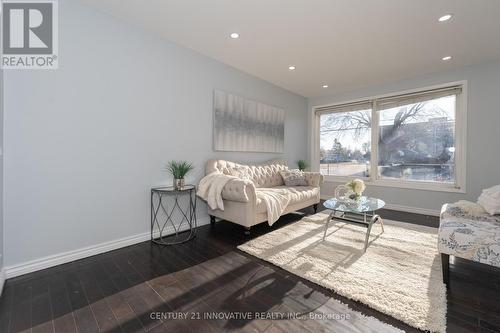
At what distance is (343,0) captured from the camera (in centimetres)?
202

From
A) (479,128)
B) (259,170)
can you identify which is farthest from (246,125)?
(479,128)

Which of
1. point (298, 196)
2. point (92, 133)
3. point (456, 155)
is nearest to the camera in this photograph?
point (92, 133)

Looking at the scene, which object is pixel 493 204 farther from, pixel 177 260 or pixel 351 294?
pixel 177 260

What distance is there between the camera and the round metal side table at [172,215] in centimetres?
258

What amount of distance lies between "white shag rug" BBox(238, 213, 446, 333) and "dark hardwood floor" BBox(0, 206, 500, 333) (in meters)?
0.09

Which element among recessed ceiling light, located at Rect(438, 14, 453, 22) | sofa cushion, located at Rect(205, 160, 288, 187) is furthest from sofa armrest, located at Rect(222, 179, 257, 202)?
recessed ceiling light, located at Rect(438, 14, 453, 22)

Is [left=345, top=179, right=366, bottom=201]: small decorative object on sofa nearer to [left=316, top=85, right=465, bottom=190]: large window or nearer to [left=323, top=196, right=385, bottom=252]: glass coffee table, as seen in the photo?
[left=323, top=196, right=385, bottom=252]: glass coffee table

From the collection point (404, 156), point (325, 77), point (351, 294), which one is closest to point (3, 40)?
point (351, 294)

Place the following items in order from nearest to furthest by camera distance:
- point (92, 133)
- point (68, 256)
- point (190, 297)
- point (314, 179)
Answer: point (190, 297)
point (68, 256)
point (92, 133)
point (314, 179)

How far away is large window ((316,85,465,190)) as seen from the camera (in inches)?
144

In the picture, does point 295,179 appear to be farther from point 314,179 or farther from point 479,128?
point 479,128

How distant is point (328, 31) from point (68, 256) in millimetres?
3691

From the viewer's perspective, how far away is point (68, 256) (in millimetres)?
2025

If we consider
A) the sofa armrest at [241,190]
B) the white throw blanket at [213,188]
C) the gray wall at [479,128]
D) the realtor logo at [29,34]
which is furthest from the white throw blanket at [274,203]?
the gray wall at [479,128]
